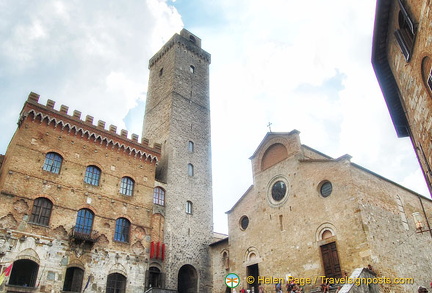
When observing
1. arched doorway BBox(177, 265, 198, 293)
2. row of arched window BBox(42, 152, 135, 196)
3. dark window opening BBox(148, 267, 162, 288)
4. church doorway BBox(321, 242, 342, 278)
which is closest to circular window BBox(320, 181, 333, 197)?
church doorway BBox(321, 242, 342, 278)

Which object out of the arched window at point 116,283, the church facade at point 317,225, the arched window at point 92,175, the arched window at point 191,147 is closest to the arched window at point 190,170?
the arched window at point 191,147

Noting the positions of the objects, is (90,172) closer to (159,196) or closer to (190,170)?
(159,196)

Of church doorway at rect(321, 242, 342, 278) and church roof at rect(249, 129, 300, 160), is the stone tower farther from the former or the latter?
church doorway at rect(321, 242, 342, 278)

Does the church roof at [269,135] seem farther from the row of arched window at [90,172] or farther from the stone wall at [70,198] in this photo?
the row of arched window at [90,172]

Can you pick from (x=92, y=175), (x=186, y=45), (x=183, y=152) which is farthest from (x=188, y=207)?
(x=186, y=45)

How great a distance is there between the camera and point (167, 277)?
71.7ft

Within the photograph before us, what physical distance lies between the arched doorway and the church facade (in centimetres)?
161

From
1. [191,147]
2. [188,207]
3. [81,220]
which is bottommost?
[81,220]

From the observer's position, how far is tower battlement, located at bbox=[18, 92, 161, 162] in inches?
771

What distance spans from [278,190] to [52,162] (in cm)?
1428

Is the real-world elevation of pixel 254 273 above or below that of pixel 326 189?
below

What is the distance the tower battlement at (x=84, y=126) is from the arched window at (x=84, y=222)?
494 centimetres

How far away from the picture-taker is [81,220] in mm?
19438

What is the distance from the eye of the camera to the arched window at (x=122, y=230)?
20625mm
